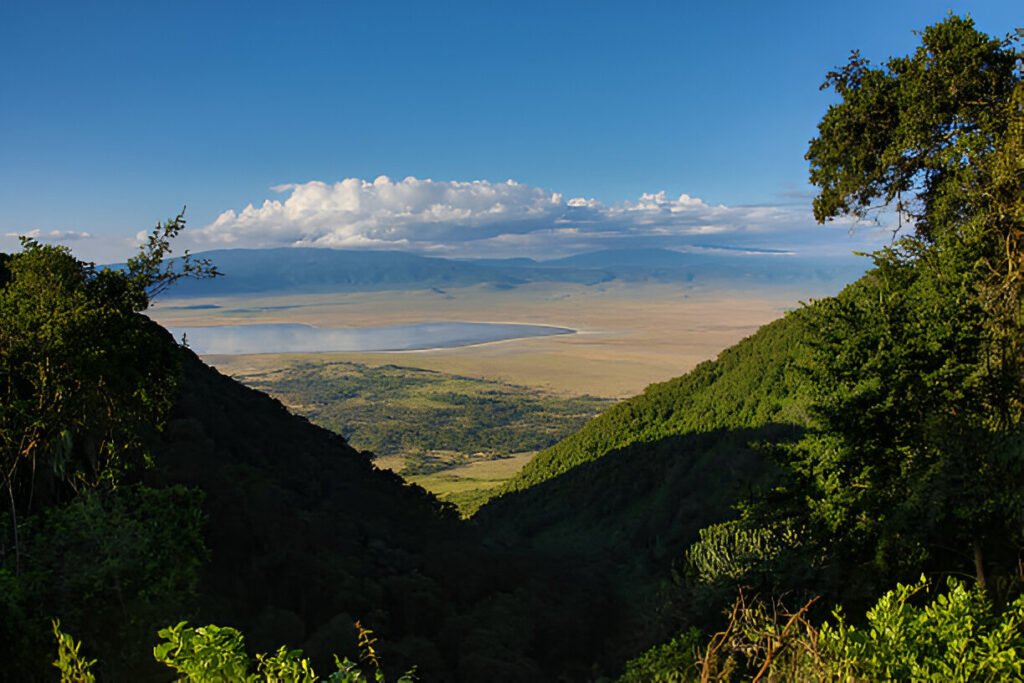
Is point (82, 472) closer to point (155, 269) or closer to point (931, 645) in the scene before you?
point (155, 269)

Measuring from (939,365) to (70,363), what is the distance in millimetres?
15370

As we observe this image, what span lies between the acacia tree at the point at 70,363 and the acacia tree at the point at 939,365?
12576 mm

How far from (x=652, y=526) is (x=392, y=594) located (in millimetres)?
20061

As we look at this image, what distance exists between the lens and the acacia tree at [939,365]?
1183 cm

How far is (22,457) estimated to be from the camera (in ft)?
34.6

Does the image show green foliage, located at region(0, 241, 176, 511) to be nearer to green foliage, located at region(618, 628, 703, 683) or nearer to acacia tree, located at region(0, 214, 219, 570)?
acacia tree, located at region(0, 214, 219, 570)

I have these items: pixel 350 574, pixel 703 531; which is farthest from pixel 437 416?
pixel 350 574

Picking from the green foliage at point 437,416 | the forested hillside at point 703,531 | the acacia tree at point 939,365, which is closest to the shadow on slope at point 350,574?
the forested hillside at point 703,531

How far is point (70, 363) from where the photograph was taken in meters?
10.3

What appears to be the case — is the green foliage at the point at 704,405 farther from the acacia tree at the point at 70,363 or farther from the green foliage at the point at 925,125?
the acacia tree at the point at 70,363

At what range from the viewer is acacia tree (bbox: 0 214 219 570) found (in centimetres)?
1012

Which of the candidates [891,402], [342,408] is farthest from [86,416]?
[342,408]

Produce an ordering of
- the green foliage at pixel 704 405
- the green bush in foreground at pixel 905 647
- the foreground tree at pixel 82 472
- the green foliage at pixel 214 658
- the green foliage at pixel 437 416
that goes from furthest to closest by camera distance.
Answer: the green foliage at pixel 437 416 < the green foliage at pixel 704 405 < the foreground tree at pixel 82 472 < the green bush in foreground at pixel 905 647 < the green foliage at pixel 214 658

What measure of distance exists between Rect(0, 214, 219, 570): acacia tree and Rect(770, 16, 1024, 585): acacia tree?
1258 cm
